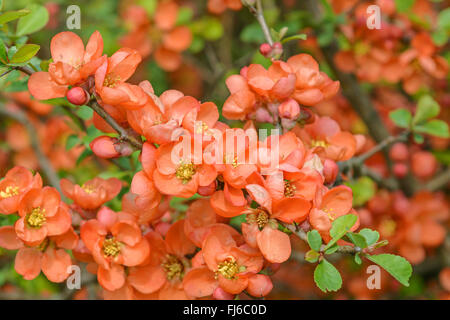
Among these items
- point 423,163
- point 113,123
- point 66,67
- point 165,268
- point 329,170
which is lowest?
point 423,163

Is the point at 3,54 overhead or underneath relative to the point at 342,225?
overhead

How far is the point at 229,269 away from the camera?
0.88 meters

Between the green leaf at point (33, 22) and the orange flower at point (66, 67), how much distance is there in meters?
0.24

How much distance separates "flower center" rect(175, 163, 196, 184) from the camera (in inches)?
34.2

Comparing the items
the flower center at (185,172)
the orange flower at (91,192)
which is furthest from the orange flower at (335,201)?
the orange flower at (91,192)

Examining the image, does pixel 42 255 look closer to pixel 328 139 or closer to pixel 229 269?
pixel 229 269

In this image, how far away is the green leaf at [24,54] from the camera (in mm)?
872

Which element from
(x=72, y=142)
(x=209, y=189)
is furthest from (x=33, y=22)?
(x=209, y=189)

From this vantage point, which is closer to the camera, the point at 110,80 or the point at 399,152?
the point at 110,80

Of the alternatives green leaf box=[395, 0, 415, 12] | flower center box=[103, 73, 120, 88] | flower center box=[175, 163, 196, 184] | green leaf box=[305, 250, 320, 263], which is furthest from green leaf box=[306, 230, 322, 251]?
green leaf box=[395, 0, 415, 12]

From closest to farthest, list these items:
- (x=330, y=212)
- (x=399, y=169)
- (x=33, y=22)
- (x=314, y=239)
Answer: (x=314, y=239)
(x=330, y=212)
(x=33, y=22)
(x=399, y=169)

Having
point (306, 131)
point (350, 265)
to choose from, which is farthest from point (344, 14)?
point (350, 265)

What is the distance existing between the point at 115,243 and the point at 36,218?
0.50 ft

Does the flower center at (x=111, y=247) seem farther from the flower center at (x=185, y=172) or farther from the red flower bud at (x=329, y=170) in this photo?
the red flower bud at (x=329, y=170)
